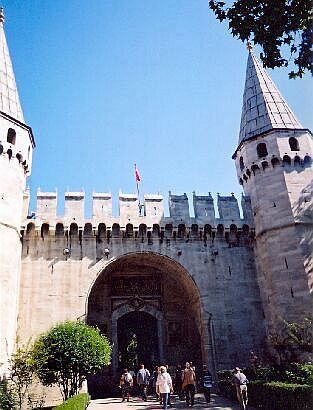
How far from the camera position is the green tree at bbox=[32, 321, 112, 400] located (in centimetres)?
1502

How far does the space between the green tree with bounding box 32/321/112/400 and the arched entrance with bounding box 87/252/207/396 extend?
16.8 feet

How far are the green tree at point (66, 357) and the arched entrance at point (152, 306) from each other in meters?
5.12

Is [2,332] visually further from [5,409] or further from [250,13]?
[250,13]

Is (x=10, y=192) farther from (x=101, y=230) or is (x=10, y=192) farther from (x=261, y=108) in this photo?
(x=261, y=108)

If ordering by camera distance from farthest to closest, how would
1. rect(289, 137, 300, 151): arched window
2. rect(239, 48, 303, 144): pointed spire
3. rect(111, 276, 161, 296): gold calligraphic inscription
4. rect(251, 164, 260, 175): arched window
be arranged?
rect(239, 48, 303, 144): pointed spire, rect(111, 276, 161, 296): gold calligraphic inscription, rect(289, 137, 300, 151): arched window, rect(251, 164, 260, 175): arched window

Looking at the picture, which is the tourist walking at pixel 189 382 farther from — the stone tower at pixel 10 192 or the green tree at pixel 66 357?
the stone tower at pixel 10 192

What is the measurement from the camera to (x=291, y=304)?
18047 millimetres

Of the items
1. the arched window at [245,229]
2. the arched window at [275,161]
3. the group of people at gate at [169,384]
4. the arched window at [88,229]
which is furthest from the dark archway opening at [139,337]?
the arched window at [275,161]

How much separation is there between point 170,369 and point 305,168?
12.8 m

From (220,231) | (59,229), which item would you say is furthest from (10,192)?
(220,231)

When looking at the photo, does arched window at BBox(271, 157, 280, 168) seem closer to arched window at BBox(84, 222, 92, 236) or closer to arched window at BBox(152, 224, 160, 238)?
arched window at BBox(152, 224, 160, 238)

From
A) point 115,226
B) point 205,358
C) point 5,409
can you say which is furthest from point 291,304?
point 5,409

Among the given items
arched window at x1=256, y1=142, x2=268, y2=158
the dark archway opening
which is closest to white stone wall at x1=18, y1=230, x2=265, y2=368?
the dark archway opening

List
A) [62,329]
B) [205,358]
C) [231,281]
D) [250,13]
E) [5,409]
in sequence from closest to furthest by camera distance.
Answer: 1. [250,13]
2. [5,409]
3. [62,329]
4. [205,358]
5. [231,281]
